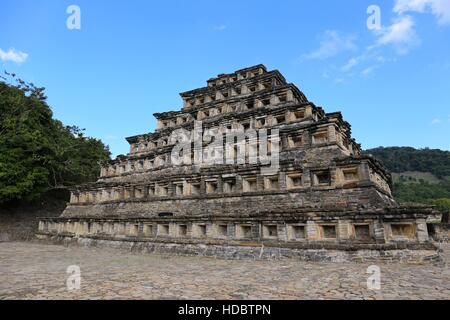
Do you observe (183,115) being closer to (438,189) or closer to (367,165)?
(367,165)

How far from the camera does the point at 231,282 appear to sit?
763cm

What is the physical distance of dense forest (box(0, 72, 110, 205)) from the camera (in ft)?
76.7

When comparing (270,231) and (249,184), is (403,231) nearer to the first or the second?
(270,231)

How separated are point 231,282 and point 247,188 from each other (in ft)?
25.4

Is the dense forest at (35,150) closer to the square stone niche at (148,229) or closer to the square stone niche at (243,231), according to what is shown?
the square stone niche at (148,229)

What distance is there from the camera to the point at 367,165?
12086mm

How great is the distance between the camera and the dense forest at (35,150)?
23.4m

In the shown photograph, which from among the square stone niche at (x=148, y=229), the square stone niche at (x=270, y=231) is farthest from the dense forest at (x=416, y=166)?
the square stone niche at (x=148, y=229)

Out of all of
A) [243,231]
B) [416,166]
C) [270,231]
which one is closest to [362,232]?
A: [270,231]

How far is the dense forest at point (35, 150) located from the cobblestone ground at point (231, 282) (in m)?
16.0

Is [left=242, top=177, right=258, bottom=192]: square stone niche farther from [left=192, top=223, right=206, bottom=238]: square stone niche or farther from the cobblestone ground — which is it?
the cobblestone ground

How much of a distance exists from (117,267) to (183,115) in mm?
16291
